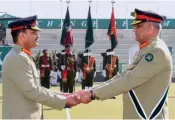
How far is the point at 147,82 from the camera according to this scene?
434 centimetres

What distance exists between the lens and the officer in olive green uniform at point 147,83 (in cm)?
431

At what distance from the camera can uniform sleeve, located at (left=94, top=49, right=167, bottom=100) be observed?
4.30m

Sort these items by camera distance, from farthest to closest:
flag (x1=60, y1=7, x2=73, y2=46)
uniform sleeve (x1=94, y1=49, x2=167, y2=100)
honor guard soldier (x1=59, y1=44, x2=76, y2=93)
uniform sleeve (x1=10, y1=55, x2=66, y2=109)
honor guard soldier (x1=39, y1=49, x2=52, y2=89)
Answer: flag (x1=60, y1=7, x2=73, y2=46)
honor guard soldier (x1=39, y1=49, x2=52, y2=89)
honor guard soldier (x1=59, y1=44, x2=76, y2=93)
uniform sleeve (x1=10, y1=55, x2=66, y2=109)
uniform sleeve (x1=94, y1=49, x2=167, y2=100)

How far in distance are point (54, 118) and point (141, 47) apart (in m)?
6.55

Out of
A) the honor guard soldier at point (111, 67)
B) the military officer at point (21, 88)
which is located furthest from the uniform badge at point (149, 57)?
the honor guard soldier at point (111, 67)

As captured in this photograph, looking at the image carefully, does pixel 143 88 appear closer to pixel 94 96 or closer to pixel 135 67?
pixel 135 67

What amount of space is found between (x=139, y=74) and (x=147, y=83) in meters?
0.10

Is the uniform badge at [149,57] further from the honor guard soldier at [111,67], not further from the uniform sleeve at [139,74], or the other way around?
the honor guard soldier at [111,67]

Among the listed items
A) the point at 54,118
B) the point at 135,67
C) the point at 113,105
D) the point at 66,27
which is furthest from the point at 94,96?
the point at 66,27

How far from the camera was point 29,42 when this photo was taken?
15.6 feet

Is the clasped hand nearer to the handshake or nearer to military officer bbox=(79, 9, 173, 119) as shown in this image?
the handshake

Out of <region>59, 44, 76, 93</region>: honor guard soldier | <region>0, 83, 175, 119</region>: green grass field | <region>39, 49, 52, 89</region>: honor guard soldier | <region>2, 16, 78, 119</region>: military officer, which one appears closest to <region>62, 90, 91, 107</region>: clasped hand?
<region>2, 16, 78, 119</region>: military officer

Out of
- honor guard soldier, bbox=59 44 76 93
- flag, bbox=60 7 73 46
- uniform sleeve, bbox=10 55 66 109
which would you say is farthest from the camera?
flag, bbox=60 7 73 46

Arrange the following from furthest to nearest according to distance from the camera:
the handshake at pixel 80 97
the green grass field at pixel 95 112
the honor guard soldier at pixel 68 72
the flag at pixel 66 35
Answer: the flag at pixel 66 35 < the honor guard soldier at pixel 68 72 < the green grass field at pixel 95 112 < the handshake at pixel 80 97
